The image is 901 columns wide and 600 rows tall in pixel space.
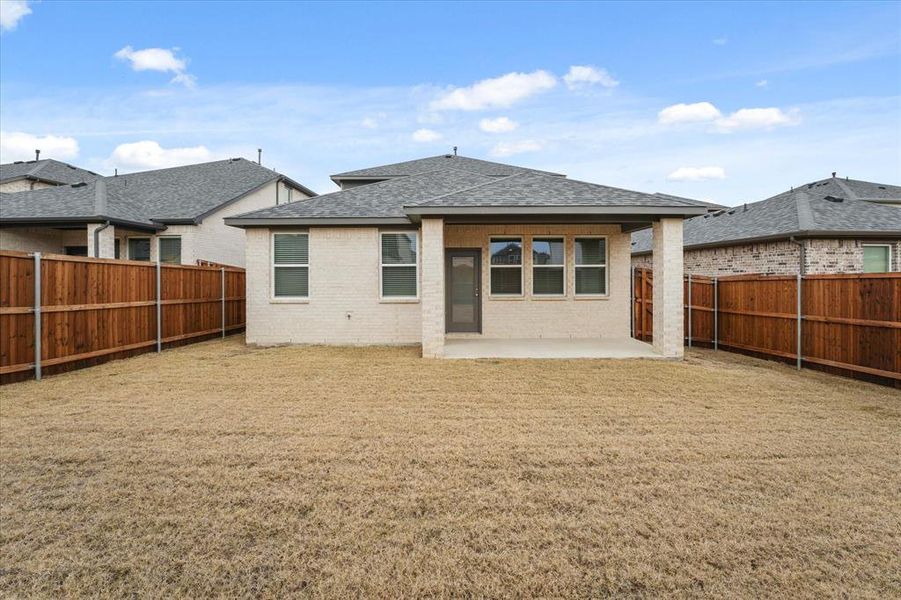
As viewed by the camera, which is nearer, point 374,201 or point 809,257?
point 374,201

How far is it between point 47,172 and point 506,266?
2201cm

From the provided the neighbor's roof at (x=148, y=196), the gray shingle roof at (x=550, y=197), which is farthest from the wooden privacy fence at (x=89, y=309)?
the gray shingle roof at (x=550, y=197)

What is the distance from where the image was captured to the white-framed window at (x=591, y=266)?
1247cm

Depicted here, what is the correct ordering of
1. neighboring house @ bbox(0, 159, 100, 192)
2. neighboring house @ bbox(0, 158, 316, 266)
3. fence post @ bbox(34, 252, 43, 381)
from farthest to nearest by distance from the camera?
neighboring house @ bbox(0, 159, 100, 192) < neighboring house @ bbox(0, 158, 316, 266) < fence post @ bbox(34, 252, 43, 381)

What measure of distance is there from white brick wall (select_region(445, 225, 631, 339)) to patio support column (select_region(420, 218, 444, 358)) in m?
2.40

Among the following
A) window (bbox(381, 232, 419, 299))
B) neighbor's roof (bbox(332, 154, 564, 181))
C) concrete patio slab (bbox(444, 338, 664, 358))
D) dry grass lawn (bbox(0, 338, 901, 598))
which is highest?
neighbor's roof (bbox(332, 154, 564, 181))

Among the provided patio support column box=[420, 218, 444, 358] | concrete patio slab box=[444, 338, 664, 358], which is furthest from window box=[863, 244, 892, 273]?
patio support column box=[420, 218, 444, 358]

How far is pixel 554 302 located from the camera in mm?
12508

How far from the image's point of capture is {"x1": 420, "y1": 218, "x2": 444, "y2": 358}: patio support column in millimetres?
10172

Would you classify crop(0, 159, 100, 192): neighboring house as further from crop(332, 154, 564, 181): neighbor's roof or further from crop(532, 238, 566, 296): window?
crop(532, 238, 566, 296): window

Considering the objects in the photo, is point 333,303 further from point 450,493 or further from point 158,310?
point 450,493

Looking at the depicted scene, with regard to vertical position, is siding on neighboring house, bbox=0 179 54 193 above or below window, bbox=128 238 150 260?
above

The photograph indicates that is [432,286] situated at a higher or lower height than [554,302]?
higher

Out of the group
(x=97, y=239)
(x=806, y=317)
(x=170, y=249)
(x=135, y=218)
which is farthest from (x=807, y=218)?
(x=97, y=239)
